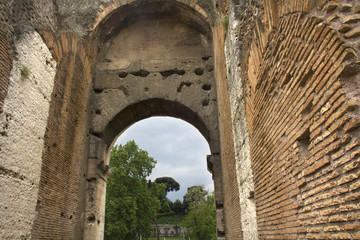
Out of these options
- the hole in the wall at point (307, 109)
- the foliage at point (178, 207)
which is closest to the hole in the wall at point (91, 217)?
the hole in the wall at point (307, 109)

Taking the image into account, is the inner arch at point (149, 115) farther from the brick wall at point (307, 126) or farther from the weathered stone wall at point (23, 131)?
the brick wall at point (307, 126)

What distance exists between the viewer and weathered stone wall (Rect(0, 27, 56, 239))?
4.01 m

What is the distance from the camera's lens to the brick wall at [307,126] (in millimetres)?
1622

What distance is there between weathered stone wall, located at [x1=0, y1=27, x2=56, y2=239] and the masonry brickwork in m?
0.02

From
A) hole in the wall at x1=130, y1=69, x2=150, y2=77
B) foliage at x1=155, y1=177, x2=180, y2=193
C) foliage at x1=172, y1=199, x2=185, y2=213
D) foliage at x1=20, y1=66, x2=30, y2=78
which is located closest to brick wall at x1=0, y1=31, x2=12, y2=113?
foliage at x1=20, y1=66, x2=30, y2=78

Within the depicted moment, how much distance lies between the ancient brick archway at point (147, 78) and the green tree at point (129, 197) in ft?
30.3

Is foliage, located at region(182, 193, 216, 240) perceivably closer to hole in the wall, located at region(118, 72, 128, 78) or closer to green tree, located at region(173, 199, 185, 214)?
green tree, located at region(173, 199, 185, 214)

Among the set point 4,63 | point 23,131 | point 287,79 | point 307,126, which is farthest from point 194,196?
point 307,126

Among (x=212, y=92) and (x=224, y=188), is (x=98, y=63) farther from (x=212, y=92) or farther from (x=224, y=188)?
(x=224, y=188)

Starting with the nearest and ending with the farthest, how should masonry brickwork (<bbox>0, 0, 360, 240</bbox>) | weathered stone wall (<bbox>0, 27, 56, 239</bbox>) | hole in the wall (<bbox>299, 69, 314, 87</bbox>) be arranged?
masonry brickwork (<bbox>0, 0, 360, 240</bbox>) → hole in the wall (<bbox>299, 69, 314, 87</bbox>) → weathered stone wall (<bbox>0, 27, 56, 239</bbox>)

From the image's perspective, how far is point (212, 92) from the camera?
7391mm

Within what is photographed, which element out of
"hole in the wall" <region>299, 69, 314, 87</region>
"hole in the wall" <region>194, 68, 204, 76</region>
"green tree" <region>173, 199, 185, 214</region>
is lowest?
"hole in the wall" <region>299, 69, 314, 87</region>

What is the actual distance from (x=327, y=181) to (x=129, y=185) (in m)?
17.0

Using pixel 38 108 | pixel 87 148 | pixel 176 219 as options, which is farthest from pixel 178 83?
pixel 176 219
